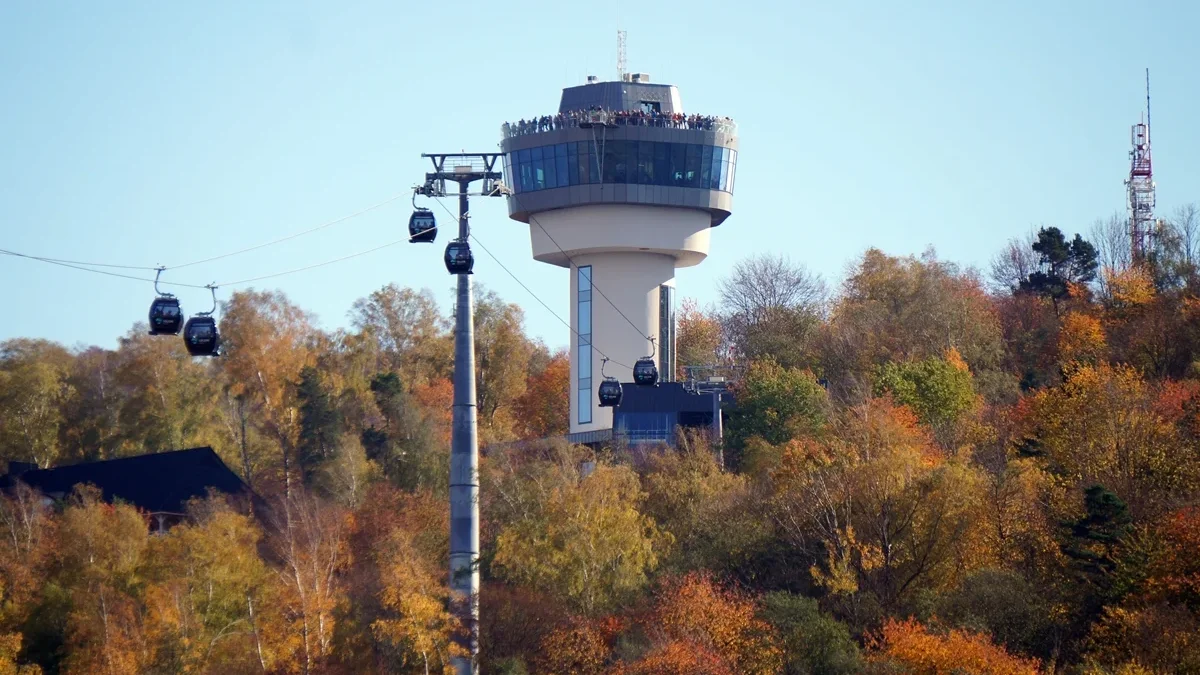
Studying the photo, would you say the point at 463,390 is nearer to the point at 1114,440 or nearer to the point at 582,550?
the point at 582,550

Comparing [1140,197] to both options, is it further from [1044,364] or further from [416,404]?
[416,404]

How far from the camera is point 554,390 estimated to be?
4513 inches

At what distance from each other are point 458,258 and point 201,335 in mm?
8180

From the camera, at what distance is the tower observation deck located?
3538 inches

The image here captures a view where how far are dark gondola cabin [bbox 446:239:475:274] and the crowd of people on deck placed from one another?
129ft

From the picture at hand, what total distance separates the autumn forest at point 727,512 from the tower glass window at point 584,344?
19.6ft

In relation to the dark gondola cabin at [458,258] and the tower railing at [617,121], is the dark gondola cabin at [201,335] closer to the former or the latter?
the dark gondola cabin at [458,258]

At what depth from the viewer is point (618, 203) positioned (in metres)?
90.1

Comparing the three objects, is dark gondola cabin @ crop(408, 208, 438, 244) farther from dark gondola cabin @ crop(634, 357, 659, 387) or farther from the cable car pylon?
dark gondola cabin @ crop(634, 357, 659, 387)

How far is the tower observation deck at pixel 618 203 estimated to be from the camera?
295 feet

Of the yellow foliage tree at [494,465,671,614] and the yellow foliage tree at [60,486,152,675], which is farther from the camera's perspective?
the yellow foliage tree at [60,486,152,675]

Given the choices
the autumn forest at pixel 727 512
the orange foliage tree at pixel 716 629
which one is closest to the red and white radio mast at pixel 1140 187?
the autumn forest at pixel 727 512

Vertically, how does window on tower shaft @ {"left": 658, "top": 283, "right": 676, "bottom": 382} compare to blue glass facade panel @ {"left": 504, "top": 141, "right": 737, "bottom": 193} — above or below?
below

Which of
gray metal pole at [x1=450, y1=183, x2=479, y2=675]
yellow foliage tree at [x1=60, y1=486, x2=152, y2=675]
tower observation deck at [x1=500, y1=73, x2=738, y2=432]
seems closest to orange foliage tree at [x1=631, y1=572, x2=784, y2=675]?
gray metal pole at [x1=450, y1=183, x2=479, y2=675]
